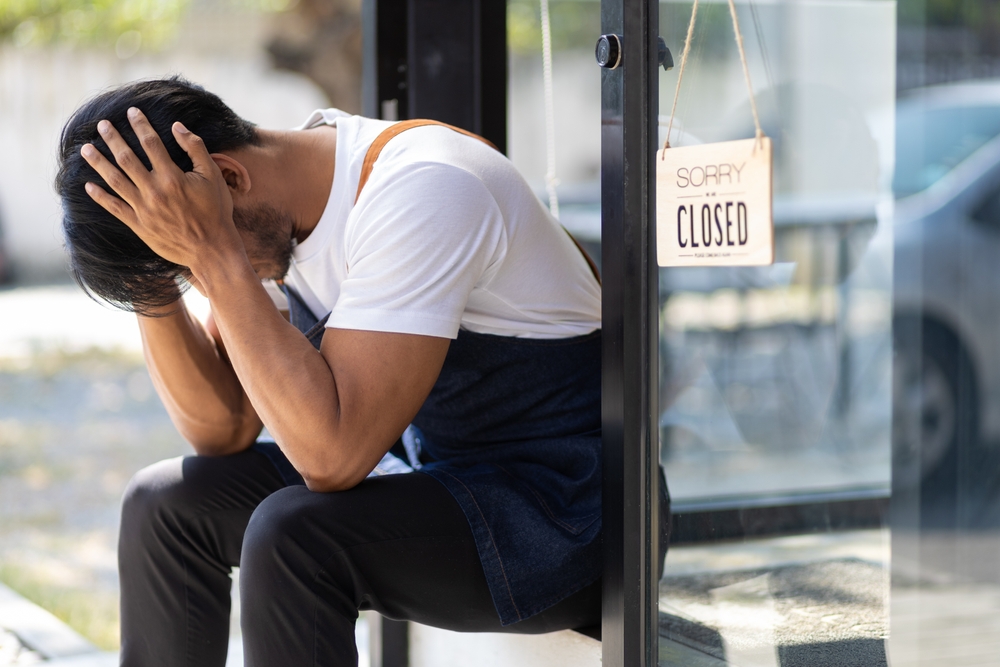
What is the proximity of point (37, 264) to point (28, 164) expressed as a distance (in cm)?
135

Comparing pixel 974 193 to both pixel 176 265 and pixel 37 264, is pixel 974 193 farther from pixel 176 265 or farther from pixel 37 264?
pixel 37 264

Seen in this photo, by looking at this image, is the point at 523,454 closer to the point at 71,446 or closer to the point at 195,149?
the point at 195,149

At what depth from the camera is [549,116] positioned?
2324 mm

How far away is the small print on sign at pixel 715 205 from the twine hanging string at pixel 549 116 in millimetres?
826

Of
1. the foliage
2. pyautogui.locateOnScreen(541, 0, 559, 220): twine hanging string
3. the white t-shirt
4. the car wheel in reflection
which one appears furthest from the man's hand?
the foliage

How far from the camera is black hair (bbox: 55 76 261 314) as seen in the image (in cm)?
146

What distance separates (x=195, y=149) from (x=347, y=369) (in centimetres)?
38

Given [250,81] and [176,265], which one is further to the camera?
[250,81]

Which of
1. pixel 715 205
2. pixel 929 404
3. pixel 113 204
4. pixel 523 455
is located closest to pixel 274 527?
pixel 523 455

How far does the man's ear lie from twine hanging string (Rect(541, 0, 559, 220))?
76cm

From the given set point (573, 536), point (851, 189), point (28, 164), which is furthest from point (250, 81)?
point (573, 536)

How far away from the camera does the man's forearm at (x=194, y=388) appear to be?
68.9 inches

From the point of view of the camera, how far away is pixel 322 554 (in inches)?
52.2

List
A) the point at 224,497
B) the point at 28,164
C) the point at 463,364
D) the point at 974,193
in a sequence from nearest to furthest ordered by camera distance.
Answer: the point at 463,364 → the point at 224,497 → the point at 974,193 → the point at 28,164
